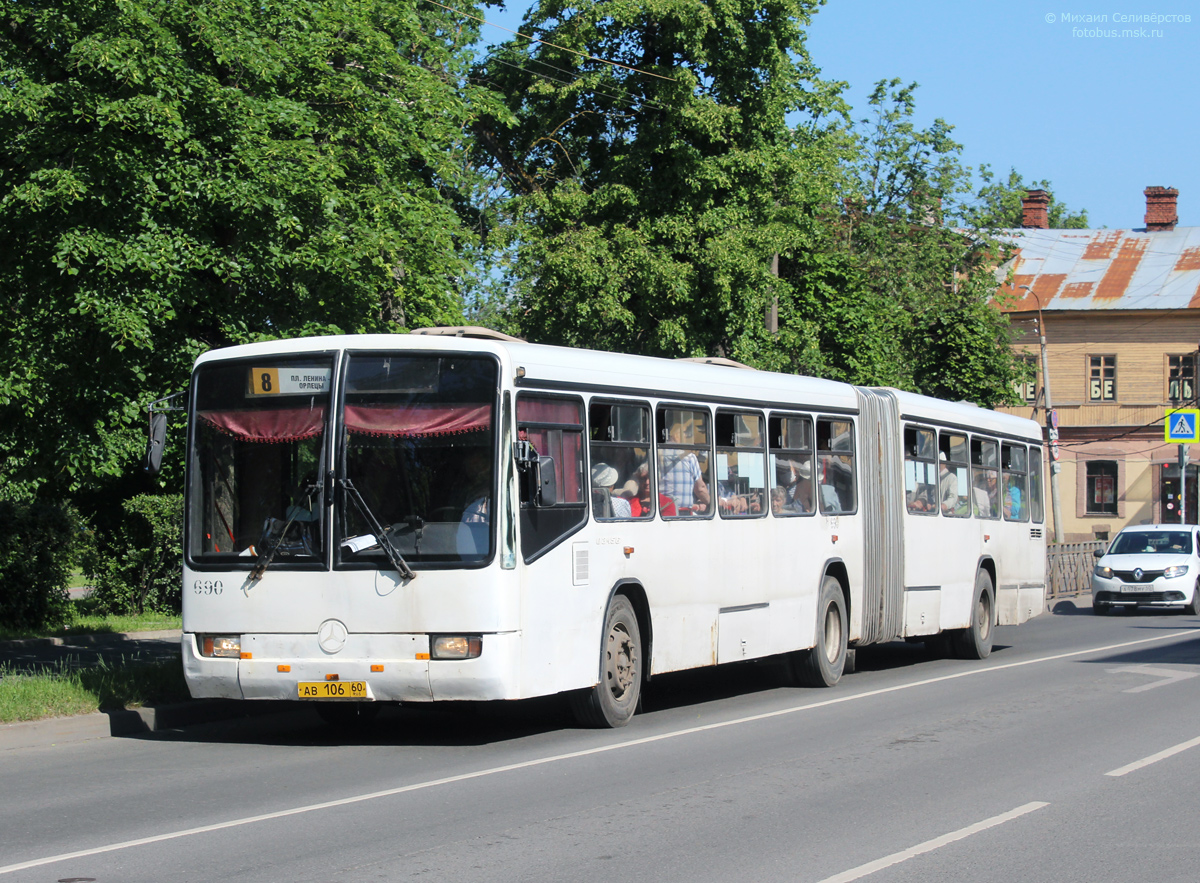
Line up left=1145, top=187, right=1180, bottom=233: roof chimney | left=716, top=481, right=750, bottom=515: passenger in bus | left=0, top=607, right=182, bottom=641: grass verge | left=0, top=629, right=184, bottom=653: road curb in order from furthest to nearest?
left=1145, top=187, right=1180, bottom=233: roof chimney → left=0, top=607, right=182, bottom=641: grass verge → left=0, top=629, right=184, bottom=653: road curb → left=716, top=481, right=750, bottom=515: passenger in bus

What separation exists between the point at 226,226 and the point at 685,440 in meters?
4.88

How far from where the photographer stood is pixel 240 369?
11.1 metres

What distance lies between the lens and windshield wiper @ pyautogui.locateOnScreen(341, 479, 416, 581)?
10.4 meters

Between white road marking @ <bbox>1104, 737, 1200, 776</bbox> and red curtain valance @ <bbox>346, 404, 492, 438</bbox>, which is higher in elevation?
red curtain valance @ <bbox>346, 404, 492, 438</bbox>

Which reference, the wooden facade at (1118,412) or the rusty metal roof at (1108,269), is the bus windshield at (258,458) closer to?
the rusty metal roof at (1108,269)

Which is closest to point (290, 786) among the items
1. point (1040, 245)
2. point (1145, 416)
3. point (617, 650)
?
point (617, 650)

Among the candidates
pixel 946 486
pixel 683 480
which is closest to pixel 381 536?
pixel 683 480

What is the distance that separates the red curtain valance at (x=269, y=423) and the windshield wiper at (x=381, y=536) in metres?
0.52

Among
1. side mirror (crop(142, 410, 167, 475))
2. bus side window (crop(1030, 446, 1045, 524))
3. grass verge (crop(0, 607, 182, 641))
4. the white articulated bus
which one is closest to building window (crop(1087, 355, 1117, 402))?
bus side window (crop(1030, 446, 1045, 524))

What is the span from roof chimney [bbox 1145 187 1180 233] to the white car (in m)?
39.8

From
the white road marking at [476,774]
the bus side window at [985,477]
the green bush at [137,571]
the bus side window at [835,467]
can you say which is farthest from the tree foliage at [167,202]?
the bus side window at [985,477]

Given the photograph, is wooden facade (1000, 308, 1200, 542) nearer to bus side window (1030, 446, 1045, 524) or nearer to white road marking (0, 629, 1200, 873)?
bus side window (1030, 446, 1045, 524)

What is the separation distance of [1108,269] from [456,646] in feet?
190

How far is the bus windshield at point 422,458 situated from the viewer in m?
10.5
